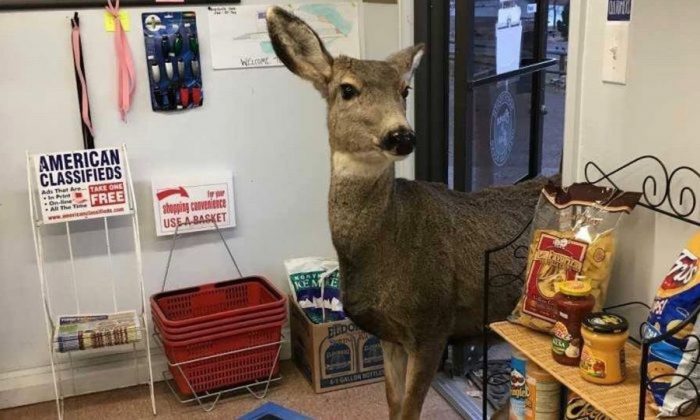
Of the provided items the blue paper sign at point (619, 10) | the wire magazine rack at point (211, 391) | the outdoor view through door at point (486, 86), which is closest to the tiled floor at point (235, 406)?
the wire magazine rack at point (211, 391)

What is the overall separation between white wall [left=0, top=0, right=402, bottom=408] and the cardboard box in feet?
1.34

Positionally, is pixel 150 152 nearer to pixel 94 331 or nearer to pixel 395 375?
pixel 94 331

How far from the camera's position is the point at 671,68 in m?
1.46

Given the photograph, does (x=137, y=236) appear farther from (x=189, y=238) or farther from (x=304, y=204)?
(x=304, y=204)

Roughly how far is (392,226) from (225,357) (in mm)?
1179

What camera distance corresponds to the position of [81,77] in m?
2.81

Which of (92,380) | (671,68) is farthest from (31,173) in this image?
(671,68)

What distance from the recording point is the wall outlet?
158 centimetres

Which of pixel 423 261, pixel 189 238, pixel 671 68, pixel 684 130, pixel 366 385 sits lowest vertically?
pixel 366 385

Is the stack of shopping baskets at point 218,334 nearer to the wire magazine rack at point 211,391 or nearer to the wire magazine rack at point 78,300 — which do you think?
the wire magazine rack at point 211,391

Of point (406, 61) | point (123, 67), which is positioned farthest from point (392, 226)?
point (123, 67)

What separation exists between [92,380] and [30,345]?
0.95 feet

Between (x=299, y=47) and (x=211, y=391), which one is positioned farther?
(x=211, y=391)

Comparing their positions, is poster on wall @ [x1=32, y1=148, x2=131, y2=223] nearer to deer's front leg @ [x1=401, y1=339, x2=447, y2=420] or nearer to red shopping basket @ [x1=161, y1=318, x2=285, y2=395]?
red shopping basket @ [x1=161, y1=318, x2=285, y2=395]
